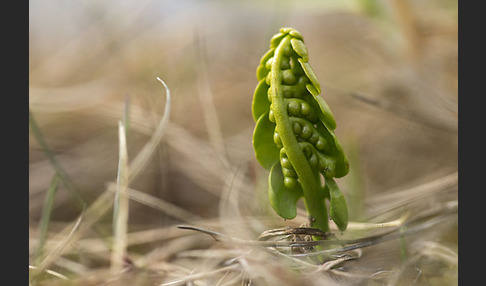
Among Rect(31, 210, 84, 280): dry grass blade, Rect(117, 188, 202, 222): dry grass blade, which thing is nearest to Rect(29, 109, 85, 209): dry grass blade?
Rect(31, 210, 84, 280): dry grass blade

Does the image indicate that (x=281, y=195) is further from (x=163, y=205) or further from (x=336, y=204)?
(x=163, y=205)

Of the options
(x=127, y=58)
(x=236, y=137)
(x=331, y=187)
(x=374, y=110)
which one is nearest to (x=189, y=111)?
(x=236, y=137)

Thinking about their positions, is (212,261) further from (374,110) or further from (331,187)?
(374,110)

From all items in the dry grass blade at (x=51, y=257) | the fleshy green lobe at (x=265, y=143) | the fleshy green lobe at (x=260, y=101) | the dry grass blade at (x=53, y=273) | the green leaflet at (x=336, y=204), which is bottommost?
the green leaflet at (x=336, y=204)

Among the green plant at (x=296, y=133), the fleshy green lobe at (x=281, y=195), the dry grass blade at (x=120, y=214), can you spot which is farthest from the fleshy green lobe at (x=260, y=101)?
the dry grass blade at (x=120, y=214)

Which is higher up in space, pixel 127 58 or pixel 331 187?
pixel 127 58

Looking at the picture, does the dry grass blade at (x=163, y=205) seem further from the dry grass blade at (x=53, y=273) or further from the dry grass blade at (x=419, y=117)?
the dry grass blade at (x=419, y=117)
